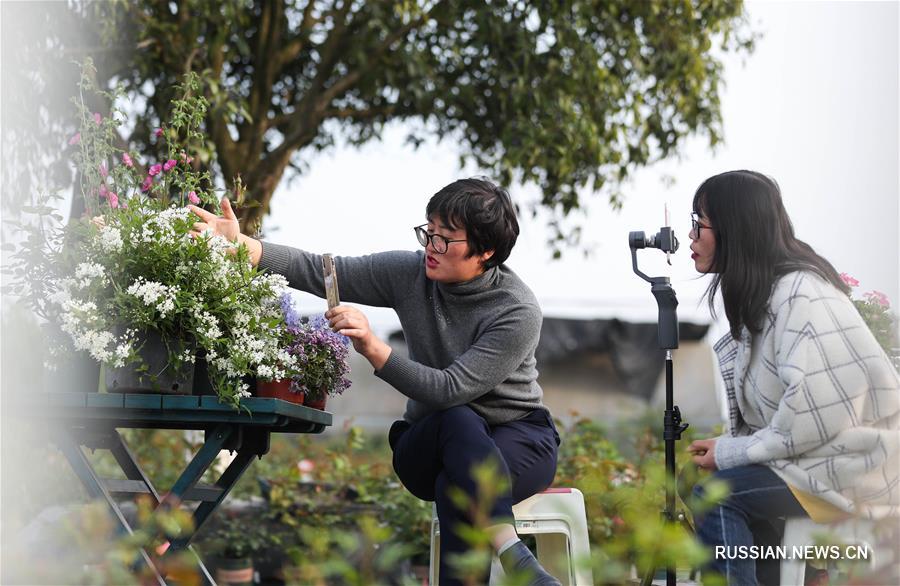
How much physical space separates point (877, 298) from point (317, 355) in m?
1.42

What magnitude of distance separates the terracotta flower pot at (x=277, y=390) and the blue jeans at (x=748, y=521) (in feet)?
2.92

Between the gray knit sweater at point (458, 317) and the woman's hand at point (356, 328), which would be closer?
the woman's hand at point (356, 328)

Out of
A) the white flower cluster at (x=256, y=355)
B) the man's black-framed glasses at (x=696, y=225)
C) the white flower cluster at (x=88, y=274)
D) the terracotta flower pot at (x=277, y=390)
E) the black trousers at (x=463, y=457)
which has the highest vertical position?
the man's black-framed glasses at (x=696, y=225)

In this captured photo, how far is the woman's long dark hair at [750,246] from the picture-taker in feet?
6.82

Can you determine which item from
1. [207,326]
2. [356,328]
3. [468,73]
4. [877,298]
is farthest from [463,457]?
[468,73]

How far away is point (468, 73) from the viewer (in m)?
5.43

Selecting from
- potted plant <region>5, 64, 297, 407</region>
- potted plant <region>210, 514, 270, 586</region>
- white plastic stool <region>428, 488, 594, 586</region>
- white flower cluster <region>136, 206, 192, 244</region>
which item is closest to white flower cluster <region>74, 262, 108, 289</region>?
potted plant <region>5, 64, 297, 407</region>

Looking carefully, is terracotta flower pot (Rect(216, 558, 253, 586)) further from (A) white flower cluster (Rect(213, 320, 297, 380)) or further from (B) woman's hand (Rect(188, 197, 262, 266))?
(A) white flower cluster (Rect(213, 320, 297, 380))

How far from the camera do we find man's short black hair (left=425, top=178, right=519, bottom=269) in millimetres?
2309

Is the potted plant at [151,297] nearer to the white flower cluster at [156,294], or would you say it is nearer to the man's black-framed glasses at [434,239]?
the white flower cluster at [156,294]

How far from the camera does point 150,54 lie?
4914 millimetres

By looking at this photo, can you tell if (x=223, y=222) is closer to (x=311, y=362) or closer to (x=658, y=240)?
(x=311, y=362)

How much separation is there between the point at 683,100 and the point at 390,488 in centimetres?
293

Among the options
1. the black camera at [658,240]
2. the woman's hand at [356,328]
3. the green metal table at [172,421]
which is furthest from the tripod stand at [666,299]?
the green metal table at [172,421]
